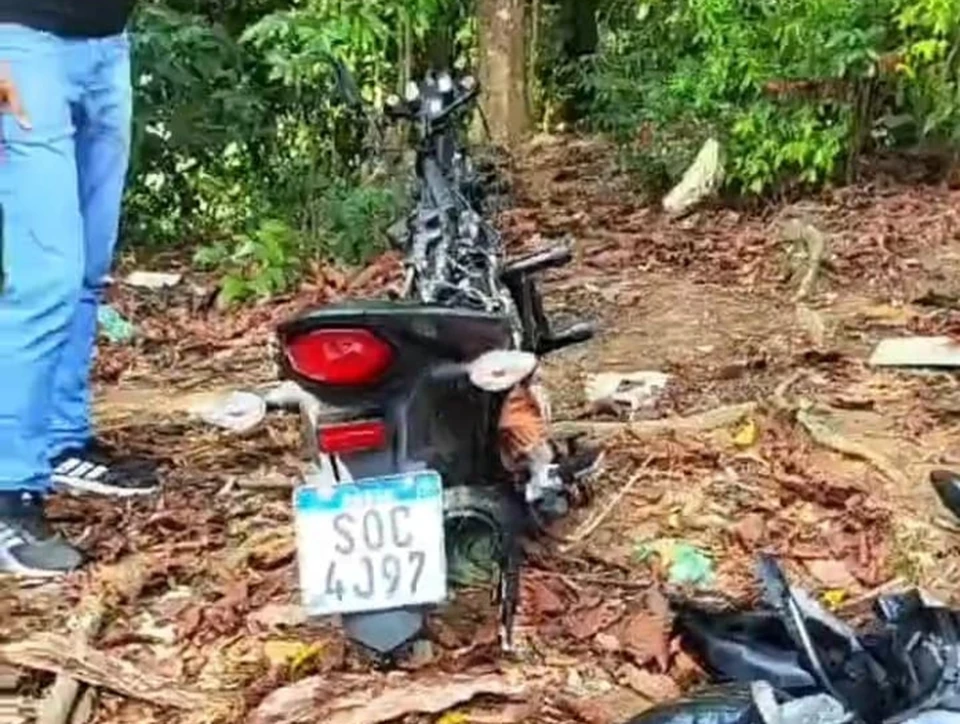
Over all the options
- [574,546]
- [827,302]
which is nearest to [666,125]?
[827,302]

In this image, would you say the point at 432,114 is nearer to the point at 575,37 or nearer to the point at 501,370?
the point at 501,370

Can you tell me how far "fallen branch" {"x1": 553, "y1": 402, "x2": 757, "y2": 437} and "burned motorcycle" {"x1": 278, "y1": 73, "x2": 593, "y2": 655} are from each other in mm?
1195

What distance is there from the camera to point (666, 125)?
353 inches

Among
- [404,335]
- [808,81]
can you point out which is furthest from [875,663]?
[808,81]

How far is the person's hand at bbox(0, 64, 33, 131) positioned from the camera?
409cm

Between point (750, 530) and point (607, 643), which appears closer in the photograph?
point (607, 643)

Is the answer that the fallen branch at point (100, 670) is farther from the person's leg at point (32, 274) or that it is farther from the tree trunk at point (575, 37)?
the tree trunk at point (575, 37)

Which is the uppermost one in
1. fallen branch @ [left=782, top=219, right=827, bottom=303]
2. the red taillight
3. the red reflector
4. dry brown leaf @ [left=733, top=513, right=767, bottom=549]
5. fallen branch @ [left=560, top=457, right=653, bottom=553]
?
the red taillight

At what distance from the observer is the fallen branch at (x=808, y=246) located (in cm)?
697

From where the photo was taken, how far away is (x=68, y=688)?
11.7ft

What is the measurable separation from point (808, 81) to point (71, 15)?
16.0ft

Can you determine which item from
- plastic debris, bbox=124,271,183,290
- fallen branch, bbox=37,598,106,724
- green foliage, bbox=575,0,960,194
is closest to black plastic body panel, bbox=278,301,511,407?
fallen branch, bbox=37,598,106,724

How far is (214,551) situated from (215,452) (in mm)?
853

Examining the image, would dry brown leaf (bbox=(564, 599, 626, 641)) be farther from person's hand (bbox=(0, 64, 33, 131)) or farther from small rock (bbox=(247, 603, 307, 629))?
person's hand (bbox=(0, 64, 33, 131))
